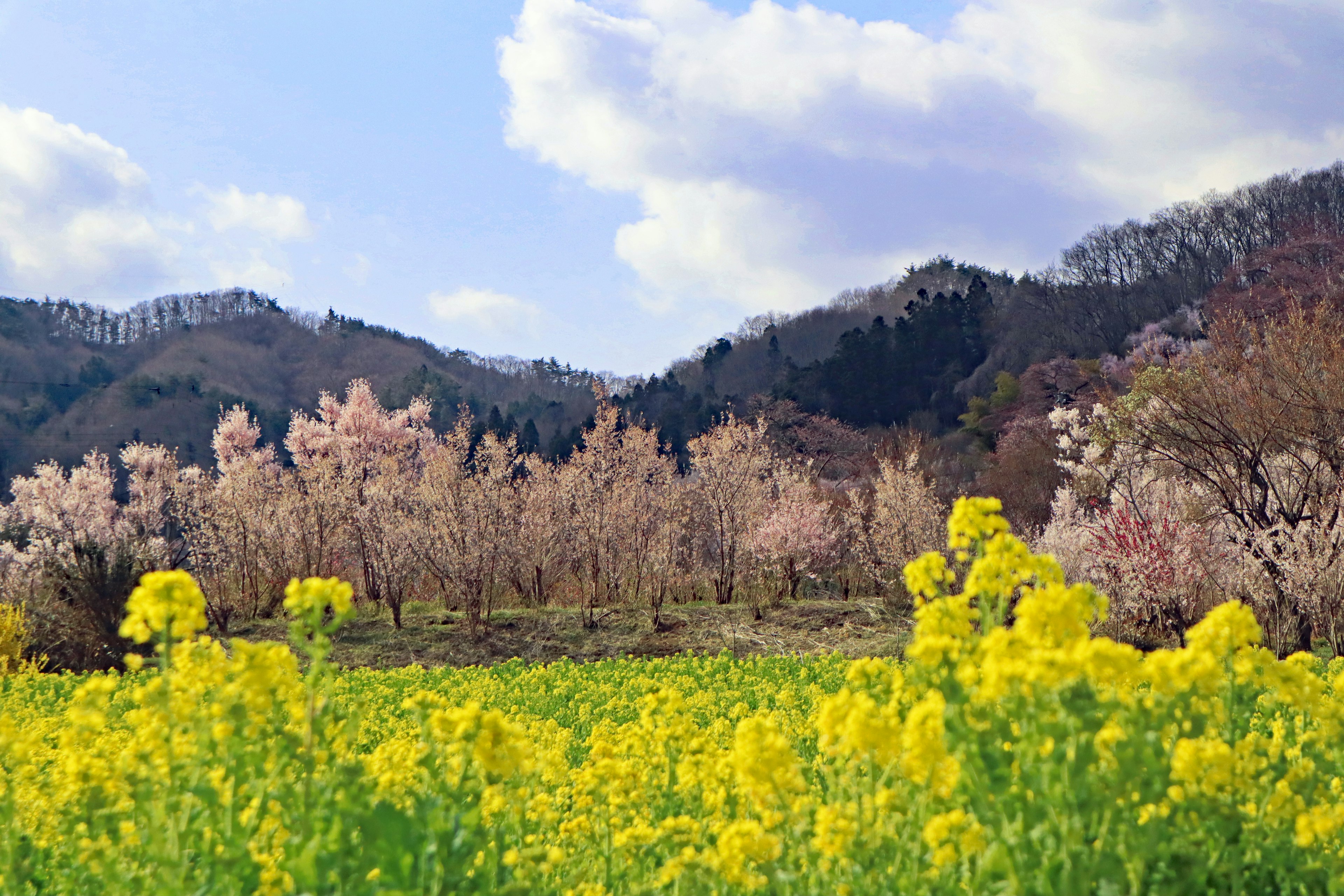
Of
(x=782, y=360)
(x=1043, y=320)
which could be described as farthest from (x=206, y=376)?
(x=1043, y=320)

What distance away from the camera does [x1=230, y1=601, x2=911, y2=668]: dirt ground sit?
1043 centimetres

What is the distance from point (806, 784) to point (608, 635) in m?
9.37

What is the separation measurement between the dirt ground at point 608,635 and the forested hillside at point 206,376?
2763 centimetres

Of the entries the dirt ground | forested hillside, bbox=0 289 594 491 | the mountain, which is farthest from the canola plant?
forested hillside, bbox=0 289 594 491

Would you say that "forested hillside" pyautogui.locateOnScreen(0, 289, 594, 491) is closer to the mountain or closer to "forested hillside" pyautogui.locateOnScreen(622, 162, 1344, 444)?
the mountain

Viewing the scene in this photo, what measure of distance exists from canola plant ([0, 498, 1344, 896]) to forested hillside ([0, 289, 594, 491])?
37.8 metres

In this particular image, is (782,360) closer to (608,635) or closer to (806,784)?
(608,635)

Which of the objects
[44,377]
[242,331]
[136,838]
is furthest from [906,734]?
[242,331]

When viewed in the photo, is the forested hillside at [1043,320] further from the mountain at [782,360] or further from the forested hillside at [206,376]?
the forested hillside at [206,376]

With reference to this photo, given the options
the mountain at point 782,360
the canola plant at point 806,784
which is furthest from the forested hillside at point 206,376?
the canola plant at point 806,784

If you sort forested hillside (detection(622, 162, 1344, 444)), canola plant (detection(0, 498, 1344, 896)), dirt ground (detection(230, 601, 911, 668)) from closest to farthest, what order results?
canola plant (detection(0, 498, 1344, 896))
dirt ground (detection(230, 601, 911, 668))
forested hillside (detection(622, 162, 1344, 444))

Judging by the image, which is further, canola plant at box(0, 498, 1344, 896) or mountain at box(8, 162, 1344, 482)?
mountain at box(8, 162, 1344, 482)

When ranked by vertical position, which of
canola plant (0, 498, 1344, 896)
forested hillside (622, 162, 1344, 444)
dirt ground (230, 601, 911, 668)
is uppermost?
forested hillside (622, 162, 1344, 444)

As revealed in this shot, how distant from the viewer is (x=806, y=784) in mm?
2416
